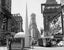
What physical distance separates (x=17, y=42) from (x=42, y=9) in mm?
53135

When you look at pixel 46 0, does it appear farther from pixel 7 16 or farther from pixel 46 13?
pixel 7 16

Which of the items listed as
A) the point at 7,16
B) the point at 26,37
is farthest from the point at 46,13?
the point at 26,37

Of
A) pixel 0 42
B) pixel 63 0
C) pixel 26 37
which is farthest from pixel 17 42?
pixel 0 42

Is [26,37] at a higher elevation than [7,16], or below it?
below

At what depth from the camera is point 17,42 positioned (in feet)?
59.5

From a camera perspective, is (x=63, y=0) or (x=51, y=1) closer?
(x=63, y=0)

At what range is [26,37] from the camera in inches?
1014

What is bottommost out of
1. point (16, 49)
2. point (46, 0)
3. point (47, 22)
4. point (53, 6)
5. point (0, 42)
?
point (0, 42)

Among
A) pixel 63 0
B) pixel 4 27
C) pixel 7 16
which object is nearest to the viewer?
pixel 63 0

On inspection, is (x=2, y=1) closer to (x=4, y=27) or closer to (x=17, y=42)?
(x=4, y=27)

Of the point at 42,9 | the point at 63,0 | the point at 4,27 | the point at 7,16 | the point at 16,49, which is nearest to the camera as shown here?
the point at 16,49

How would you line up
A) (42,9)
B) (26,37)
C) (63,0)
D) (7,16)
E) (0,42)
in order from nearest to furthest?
1. (26,37)
2. (63,0)
3. (0,42)
4. (7,16)
5. (42,9)

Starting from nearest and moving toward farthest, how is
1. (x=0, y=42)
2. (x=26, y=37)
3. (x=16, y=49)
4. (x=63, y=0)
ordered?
(x=16, y=49) < (x=26, y=37) < (x=63, y=0) < (x=0, y=42)

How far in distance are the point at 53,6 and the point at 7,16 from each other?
27.8 meters
